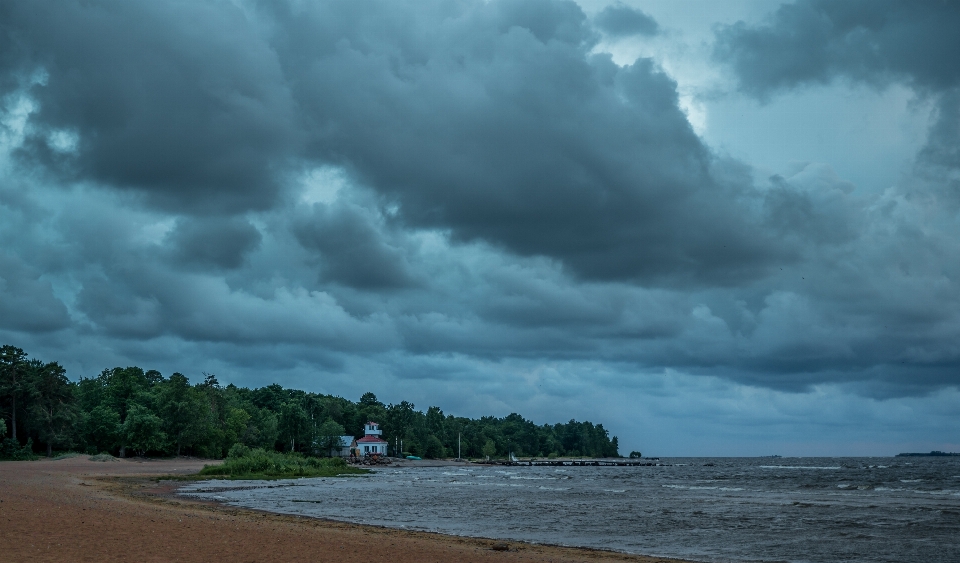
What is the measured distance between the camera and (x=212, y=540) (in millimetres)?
20875

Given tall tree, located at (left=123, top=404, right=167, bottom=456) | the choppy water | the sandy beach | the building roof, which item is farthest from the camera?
the building roof

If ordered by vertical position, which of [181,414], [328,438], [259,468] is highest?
[181,414]

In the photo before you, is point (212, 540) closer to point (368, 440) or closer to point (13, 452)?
point (13, 452)

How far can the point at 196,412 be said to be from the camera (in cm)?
10894

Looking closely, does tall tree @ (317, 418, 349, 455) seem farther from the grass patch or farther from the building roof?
the grass patch

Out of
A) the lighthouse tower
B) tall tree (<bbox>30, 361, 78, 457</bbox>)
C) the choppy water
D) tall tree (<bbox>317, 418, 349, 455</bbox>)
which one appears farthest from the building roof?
the choppy water

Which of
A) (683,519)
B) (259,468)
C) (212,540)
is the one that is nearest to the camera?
(212,540)

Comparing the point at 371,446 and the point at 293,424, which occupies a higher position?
the point at 293,424

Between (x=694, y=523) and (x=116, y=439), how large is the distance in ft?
310

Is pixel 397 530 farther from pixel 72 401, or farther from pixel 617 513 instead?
pixel 72 401

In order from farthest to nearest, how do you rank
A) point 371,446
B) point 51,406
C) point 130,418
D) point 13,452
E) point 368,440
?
point 368,440 → point 371,446 → point 130,418 → point 51,406 → point 13,452

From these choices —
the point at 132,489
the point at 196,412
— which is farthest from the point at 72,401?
the point at 132,489

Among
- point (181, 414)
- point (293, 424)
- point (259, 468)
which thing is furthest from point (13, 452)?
point (293, 424)

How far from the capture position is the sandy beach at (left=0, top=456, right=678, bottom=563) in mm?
17844
